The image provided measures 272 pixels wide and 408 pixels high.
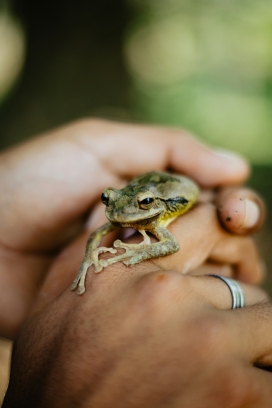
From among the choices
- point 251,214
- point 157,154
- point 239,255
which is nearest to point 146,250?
point 251,214

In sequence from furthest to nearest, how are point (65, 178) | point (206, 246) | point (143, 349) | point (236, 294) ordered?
point (65, 178)
point (206, 246)
point (236, 294)
point (143, 349)

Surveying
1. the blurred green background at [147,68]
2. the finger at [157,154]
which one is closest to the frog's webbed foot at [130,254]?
the finger at [157,154]

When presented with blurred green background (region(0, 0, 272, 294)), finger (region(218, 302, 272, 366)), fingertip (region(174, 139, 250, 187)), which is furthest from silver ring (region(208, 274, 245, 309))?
blurred green background (region(0, 0, 272, 294))

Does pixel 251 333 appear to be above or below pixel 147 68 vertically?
below

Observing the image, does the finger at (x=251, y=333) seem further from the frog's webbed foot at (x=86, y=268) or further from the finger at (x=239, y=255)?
the finger at (x=239, y=255)

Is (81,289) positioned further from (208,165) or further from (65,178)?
(208,165)

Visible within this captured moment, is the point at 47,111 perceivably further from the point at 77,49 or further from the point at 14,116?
the point at 77,49
